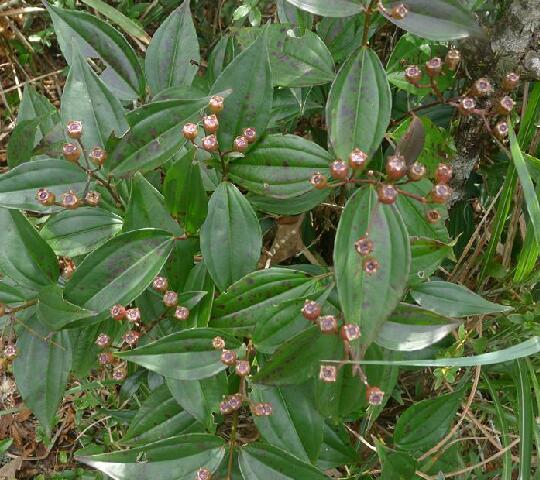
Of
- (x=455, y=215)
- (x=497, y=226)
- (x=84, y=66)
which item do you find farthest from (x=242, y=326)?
(x=455, y=215)

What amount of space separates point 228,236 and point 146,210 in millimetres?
153

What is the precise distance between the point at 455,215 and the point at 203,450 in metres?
0.95

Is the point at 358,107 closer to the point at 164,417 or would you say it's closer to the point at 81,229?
the point at 81,229

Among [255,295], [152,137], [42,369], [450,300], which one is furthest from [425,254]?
[42,369]

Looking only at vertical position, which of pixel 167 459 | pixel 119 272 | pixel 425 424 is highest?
pixel 119 272

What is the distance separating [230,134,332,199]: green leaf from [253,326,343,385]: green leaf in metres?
0.26

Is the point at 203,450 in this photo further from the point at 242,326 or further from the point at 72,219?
the point at 72,219

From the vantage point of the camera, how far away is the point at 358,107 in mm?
1111

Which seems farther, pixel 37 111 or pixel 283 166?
pixel 37 111

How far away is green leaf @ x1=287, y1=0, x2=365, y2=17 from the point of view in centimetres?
111

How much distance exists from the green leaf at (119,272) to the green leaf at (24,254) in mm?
108

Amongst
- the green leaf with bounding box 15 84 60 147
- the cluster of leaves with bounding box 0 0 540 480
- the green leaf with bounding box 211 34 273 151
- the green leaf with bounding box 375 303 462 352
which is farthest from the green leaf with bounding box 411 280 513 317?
the green leaf with bounding box 15 84 60 147

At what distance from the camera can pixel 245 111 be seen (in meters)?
1.17

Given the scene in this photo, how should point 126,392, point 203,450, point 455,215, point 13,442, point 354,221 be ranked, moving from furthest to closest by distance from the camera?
point 13,442 → point 455,215 → point 126,392 → point 203,450 → point 354,221
